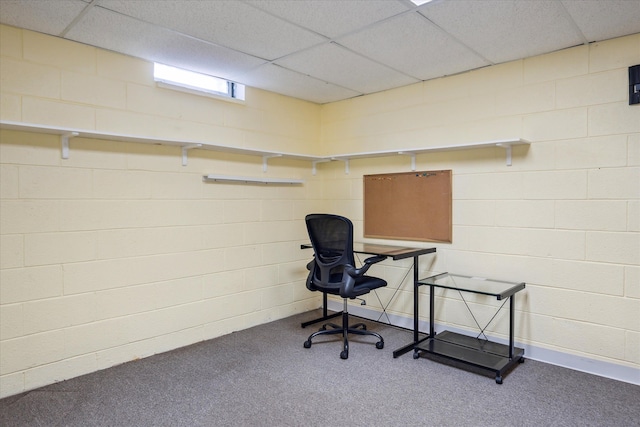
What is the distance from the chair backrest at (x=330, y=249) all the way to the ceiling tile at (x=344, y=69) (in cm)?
124

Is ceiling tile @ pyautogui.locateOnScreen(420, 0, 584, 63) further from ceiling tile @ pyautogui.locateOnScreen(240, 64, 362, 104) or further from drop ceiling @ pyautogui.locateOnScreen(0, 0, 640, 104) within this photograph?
ceiling tile @ pyautogui.locateOnScreen(240, 64, 362, 104)

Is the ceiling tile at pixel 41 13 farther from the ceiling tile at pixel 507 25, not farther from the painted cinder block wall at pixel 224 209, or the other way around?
the ceiling tile at pixel 507 25

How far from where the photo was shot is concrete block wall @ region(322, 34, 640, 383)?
2.68 m

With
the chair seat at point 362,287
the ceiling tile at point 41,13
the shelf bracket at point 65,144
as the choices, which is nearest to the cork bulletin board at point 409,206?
the chair seat at point 362,287

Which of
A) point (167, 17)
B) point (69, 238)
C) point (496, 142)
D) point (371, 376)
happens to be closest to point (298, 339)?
point (371, 376)

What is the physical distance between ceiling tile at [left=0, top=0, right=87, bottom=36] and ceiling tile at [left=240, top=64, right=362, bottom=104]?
4.51 feet

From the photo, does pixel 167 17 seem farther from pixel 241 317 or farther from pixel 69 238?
pixel 241 317

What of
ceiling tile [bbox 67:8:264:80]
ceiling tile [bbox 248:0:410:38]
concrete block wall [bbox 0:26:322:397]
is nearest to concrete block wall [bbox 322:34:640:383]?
ceiling tile [bbox 248:0:410:38]

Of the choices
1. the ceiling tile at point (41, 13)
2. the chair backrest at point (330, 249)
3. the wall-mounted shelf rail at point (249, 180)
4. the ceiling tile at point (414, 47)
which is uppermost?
the ceiling tile at point (414, 47)

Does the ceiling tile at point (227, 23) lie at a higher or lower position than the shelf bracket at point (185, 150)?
higher

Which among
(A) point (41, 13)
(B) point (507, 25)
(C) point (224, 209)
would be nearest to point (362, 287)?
(C) point (224, 209)

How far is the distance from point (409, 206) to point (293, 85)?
1620 millimetres

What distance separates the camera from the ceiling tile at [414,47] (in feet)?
8.30

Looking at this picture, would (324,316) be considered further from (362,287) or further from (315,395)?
(315,395)
